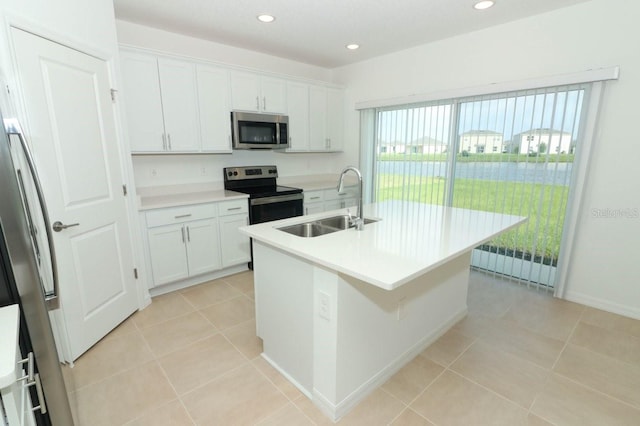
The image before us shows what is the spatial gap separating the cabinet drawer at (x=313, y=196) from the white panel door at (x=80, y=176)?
2051 mm

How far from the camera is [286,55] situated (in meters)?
4.12

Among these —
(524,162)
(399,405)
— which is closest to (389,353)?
(399,405)

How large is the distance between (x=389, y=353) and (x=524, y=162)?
229 cm

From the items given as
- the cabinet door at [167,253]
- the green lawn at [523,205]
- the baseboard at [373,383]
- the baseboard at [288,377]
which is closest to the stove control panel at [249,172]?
the cabinet door at [167,253]

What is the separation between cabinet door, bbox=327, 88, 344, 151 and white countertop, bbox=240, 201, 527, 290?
2355mm

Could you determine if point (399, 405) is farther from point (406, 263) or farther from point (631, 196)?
point (631, 196)

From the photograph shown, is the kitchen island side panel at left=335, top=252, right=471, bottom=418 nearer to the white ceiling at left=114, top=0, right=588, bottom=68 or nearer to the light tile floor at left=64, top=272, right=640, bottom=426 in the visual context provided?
the light tile floor at left=64, top=272, right=640, bottom=426

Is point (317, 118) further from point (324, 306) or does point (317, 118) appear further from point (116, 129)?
point (324, 306)

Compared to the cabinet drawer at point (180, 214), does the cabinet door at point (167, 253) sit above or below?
below

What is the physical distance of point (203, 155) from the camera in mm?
3662

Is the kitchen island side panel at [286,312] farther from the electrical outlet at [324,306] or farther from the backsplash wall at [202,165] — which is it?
the backsplash wall at [202,165]

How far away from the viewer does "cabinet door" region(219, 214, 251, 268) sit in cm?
335

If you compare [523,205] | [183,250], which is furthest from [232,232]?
[523,205]

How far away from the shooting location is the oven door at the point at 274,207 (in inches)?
138
